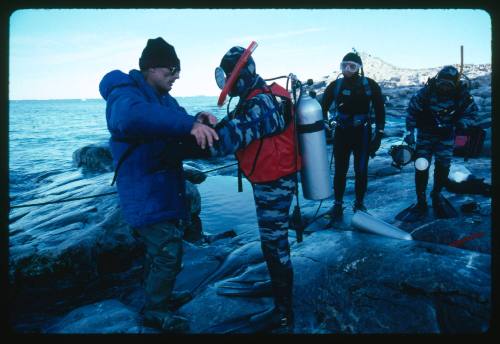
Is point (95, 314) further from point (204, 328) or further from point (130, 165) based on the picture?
point (130, 165)

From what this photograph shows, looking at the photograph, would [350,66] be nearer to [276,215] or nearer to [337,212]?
[337,212]

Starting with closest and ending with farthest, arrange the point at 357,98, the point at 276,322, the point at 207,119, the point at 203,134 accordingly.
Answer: the point at 203,134 → the point at 207,119 → the point at 276,322 → the point at 357,98

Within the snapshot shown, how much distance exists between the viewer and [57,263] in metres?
5.07

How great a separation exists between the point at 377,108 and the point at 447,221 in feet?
7.45

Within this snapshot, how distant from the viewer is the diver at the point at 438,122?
4902mm

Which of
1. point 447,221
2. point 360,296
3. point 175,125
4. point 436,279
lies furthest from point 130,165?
point 447,221

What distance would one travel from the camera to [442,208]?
17.8 feet

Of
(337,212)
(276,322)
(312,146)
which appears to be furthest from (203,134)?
(337,212)

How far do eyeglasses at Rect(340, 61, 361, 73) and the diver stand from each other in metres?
1.13

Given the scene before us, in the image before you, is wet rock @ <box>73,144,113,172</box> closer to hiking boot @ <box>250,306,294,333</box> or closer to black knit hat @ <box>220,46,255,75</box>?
black knit hat @ <box>220,46,255,75</box>

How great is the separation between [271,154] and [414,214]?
406 cm

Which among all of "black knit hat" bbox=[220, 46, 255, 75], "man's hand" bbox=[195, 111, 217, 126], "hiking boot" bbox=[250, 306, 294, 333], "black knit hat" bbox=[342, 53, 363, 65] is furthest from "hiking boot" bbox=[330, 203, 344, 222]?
"man's hand" bbox=[195, 111, 217, 126]

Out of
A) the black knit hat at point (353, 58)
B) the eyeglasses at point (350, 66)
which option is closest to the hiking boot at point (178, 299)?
the eyeglasses at point (350, 66)

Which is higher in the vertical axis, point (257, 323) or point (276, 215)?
point (276, 215)
